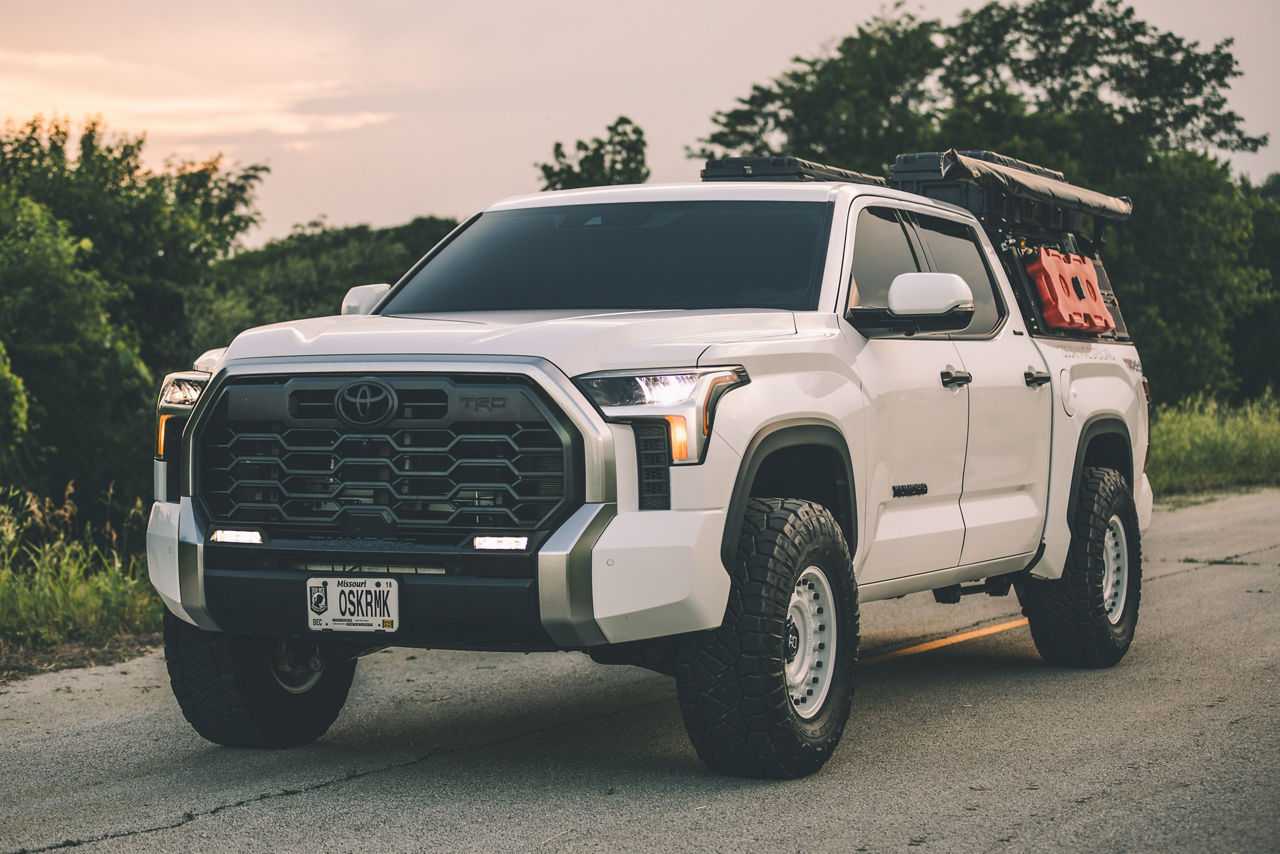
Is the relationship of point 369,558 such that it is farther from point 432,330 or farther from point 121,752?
point 121,752

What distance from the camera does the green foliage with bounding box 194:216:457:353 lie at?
3822cm

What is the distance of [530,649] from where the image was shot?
5305 mm

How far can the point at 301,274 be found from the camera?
4912 cm

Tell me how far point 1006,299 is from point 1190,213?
1709 inches

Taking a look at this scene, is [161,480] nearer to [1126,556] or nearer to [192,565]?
[192,565]

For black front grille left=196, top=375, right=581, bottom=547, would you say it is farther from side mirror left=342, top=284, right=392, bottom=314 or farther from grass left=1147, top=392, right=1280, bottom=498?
grass left=1147, top=392, right=1280, bottom=498

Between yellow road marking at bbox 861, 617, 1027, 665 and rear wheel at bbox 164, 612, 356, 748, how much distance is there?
314cm

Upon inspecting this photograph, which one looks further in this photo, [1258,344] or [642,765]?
[1258,344]

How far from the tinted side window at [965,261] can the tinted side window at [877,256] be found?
0.91ft

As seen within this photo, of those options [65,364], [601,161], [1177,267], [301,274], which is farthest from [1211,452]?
[301,274]

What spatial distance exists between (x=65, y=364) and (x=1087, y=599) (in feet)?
92.1

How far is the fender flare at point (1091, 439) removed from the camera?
8.05 meters

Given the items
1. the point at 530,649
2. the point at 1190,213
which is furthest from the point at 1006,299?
the point at 1190,213

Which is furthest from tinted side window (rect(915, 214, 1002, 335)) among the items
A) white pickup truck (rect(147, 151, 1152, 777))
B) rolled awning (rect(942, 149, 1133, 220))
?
rolled awning (rect(942, 149, 1133, 220))
